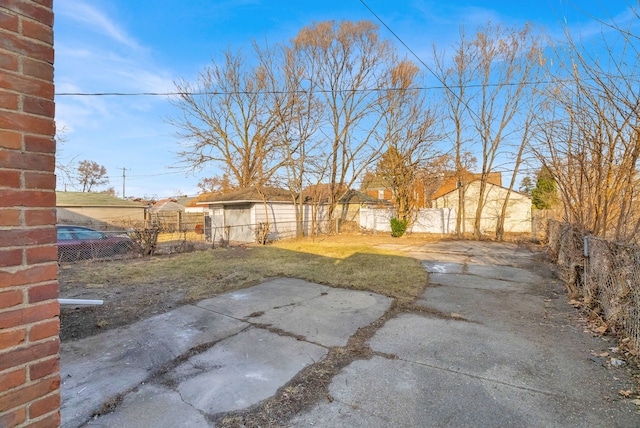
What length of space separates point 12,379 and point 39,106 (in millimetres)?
960

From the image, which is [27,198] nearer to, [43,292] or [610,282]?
[43,292]

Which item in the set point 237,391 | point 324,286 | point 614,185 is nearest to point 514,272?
point 614,185

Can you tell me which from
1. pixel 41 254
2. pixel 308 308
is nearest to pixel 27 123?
pixel 41 254

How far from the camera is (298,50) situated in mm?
16078

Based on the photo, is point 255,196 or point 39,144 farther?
point 255,196

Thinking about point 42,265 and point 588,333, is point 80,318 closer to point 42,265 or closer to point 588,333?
point 42,265

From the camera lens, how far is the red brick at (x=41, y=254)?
1081 mm

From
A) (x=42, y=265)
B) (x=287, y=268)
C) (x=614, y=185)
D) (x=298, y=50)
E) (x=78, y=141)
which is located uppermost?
(x=298, y=50)

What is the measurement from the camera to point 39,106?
113 centimetres

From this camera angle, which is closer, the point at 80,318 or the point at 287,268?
the point at 80,318

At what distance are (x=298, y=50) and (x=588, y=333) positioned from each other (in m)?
16.5

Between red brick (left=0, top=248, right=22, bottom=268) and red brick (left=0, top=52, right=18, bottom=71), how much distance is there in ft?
2.02

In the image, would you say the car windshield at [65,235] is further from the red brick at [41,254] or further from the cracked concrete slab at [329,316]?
the red brick at [41,254]

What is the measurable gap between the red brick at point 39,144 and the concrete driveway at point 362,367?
191 cm
